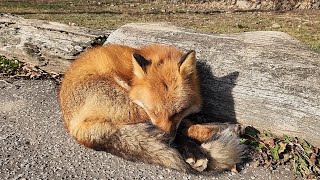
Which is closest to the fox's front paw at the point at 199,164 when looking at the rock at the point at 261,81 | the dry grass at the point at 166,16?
the rock at the point at 261,81

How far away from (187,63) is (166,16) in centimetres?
1059

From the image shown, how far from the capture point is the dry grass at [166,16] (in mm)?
12203

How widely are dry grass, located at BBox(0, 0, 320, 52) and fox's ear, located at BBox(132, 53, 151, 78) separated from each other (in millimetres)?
6536

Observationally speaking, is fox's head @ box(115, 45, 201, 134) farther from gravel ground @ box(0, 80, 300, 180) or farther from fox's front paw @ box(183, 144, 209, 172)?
gravel ground @ box(0, 80, 300, 180)

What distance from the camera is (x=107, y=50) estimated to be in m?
5.14

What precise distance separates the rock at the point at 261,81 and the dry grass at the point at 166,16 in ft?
16.6

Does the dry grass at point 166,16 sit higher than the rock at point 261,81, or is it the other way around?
the rock at point 261,81

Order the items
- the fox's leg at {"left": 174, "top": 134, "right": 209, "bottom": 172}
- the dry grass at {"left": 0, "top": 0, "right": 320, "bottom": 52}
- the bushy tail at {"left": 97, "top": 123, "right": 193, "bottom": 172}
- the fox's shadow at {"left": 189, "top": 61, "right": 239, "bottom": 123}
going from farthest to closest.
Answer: the dry grass at {"left": 0, "top": 0, "right": 320, "bottom": 52}
the fox's shadow at {"left": 189, "top": 61, "right": 239, "bottom": 123}
the fox's leg at {"left": 174, "top": 134, "right": 209, "bottom": 172}
the bushy tail at {"left": 97, "top": 123, "right": 193, "bottom": 172}

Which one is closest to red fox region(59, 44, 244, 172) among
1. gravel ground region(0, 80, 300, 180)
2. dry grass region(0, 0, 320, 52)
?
gravel ground region(0, 80, 300, 180)

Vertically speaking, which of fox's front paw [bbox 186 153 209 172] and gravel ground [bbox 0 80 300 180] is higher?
fox's front paw [bbox 186 153 209 172]

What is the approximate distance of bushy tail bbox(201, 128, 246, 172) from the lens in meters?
4.25

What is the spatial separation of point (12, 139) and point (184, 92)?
2.24 meters

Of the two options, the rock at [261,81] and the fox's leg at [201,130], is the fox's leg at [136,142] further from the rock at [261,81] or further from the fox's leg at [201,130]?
the rock at [261,81]

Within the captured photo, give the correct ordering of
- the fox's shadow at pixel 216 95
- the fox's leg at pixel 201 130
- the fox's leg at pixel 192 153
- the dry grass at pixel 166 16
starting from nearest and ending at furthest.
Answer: the fox's leg at pixel 192 153, the fox's leg at pixel 201 130, the fox's shadow at pixel 216 95, the dry grass at pixel 166 16
